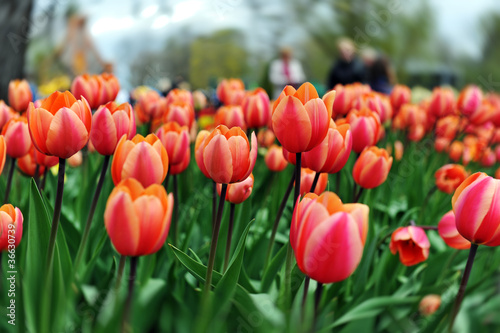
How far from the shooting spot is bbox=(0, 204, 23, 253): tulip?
80cm

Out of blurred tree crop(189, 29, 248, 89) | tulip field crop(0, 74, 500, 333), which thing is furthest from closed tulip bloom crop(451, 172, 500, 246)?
blurred tree crop(189, 29, 248, 89)

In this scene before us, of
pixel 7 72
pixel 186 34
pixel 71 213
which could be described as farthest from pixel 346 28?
pixel 71 213

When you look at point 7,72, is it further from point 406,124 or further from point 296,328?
point 296,328

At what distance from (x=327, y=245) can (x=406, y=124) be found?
2.24 metres

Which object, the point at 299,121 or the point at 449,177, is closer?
the point at 299,121

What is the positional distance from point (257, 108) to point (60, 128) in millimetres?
863

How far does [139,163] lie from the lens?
2.45ft

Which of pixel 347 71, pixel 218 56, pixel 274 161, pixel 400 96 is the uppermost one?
pixel 400 96

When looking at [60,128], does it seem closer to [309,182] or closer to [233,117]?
[309,182]

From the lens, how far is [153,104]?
1.91m

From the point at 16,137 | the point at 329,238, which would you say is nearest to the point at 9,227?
the point at 16,137

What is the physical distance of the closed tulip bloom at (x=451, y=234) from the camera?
0.98m

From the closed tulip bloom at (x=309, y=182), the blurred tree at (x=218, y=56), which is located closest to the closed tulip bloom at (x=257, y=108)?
the closed tulip bloom at (x=309, y=182)

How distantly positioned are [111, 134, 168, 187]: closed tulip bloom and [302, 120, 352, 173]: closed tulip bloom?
0.31 meters
